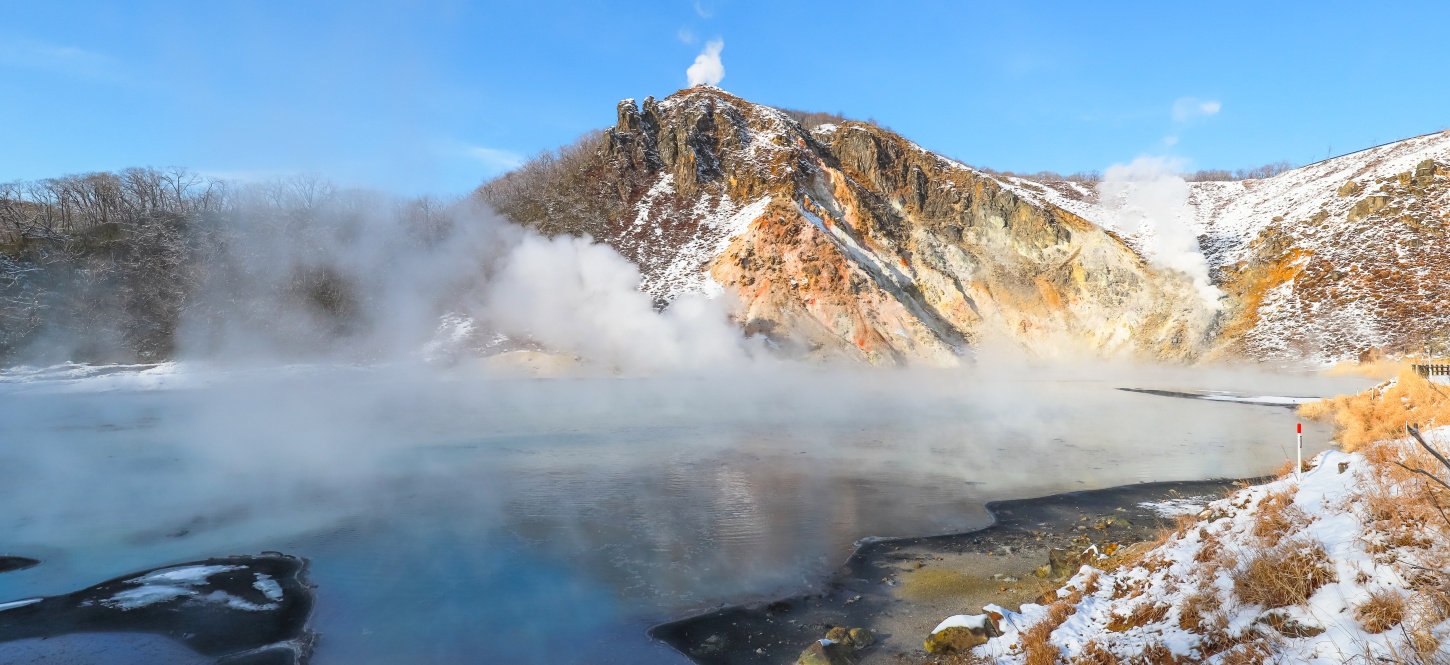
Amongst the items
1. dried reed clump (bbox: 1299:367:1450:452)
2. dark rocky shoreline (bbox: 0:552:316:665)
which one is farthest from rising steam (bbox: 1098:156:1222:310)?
dark rocky shoreline (bbox: 0:552:316:665)

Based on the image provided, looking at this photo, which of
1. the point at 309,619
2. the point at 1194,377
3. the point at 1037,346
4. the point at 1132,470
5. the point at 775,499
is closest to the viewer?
the point at 309,619

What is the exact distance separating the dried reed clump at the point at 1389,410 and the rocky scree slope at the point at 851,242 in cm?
2105

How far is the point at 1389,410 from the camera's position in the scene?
48.5 ft

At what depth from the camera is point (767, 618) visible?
319 inches

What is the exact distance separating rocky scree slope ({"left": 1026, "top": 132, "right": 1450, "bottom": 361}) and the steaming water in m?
13.2

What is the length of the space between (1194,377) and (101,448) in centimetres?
4461

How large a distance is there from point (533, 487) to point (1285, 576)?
38.5 feet

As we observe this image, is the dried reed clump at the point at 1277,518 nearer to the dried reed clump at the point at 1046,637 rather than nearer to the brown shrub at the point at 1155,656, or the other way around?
the dried reed clump at the point at 1046,637

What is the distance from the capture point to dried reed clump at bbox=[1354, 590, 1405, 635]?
418cm

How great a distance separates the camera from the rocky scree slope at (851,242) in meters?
39.2

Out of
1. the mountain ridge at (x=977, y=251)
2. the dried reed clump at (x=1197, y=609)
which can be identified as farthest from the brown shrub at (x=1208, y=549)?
the mountain ridge at (x=977, y=251)

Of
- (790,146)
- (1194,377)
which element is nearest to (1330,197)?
(1194,377)

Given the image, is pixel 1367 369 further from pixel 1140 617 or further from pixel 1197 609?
pixel 1197 609

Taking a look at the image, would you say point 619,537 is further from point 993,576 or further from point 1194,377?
point 1194,377
